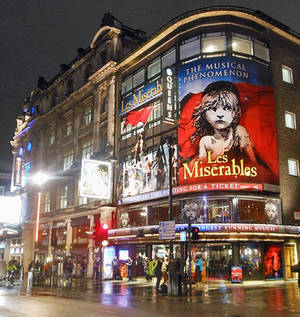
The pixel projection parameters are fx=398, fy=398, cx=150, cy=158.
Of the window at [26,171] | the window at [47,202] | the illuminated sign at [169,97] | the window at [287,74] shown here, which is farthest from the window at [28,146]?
the window at [287,74]

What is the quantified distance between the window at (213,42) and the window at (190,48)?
484 millimetres

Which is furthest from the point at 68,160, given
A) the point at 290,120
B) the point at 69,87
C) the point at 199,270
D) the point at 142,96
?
the point at 199,270

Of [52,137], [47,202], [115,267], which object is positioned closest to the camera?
[115,267]

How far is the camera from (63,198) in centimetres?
4684

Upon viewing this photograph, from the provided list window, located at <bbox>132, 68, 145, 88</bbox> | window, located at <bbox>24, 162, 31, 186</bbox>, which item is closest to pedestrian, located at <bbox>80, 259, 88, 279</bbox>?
window, located at <bbox>132, 68, 145, 88</bbox>

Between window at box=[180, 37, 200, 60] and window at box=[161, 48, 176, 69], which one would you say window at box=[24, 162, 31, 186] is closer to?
window at box=[161, 48, 176, 69]

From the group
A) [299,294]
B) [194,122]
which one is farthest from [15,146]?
[299,294]

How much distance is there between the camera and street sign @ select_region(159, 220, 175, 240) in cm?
1967

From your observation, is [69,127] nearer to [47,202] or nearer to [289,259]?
[47,202]

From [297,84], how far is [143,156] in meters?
14.3

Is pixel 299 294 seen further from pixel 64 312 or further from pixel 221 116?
pixel 221 116

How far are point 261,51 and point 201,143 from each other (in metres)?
9.30

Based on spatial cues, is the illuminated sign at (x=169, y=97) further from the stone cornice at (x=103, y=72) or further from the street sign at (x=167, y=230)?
the stone cornice at (x=103, y=72)

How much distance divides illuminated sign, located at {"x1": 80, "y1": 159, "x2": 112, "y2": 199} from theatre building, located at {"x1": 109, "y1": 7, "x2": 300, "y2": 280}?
2.83 meters
